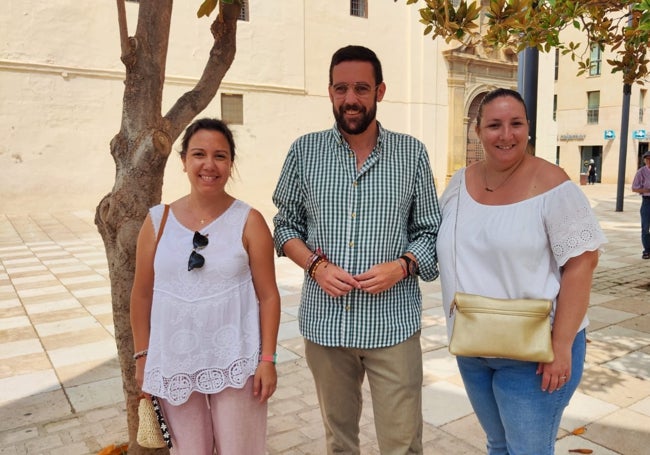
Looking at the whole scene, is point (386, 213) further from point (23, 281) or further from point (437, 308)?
point (23, 281)

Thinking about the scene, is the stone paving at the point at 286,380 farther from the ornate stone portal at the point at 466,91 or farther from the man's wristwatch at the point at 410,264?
the ornate stone portal at the point at 466,91

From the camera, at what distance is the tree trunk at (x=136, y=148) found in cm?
260

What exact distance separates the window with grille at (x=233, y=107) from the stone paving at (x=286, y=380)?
9.66 meters

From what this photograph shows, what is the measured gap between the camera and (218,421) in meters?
2.13

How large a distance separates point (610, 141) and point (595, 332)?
3088 cm

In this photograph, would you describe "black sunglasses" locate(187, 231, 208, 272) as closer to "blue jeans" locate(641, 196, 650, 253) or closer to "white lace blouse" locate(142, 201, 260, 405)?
"white lace blouse" locate(142, 201, 260, 405)

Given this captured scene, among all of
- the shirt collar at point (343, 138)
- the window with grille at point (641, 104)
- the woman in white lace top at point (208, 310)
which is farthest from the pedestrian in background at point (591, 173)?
the woman in white lace top at point (208, 310)

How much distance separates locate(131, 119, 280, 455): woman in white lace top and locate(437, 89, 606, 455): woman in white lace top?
761mm

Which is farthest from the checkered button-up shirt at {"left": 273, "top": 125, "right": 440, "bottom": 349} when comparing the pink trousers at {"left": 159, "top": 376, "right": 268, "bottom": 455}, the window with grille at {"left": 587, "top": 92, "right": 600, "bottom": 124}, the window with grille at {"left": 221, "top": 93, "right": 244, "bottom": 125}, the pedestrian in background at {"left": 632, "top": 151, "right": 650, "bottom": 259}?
the window with grille at {"left": 587, "top": 92, "right": 600, "bottom": 124}

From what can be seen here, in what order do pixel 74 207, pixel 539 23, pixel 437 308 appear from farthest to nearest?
pixel 74 207 → pixel 437 308 → pixel 539 23

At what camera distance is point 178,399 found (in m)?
2.06

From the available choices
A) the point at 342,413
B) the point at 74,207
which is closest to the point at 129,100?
the point at 342,413

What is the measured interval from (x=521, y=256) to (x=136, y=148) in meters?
1.79

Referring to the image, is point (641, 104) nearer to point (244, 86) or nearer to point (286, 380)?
point (244, 86)
